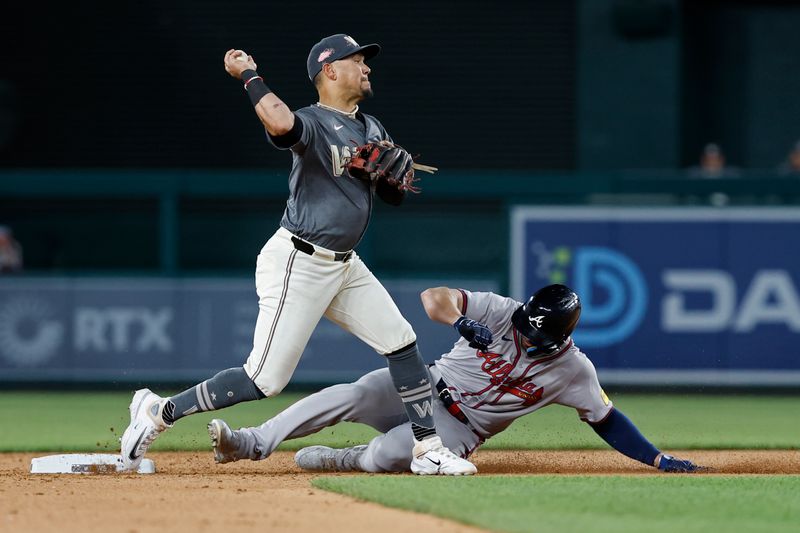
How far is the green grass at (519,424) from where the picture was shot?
818 centimetres

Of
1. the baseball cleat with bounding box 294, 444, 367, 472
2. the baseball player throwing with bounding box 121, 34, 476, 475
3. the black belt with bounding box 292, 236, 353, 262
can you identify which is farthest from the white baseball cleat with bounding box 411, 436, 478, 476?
the black belt with bounding box 292, 236, 353, 262

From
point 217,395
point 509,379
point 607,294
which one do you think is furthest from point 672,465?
point 607,294

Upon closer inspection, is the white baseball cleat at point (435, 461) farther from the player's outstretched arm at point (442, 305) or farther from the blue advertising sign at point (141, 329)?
the blue advertising sign at point (141, 329)

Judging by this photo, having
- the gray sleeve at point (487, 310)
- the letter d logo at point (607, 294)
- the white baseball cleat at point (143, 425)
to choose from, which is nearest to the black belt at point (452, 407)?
the gray sleeve at point (487, 310)

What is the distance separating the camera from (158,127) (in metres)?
16.0

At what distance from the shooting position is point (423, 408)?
599 centimetres

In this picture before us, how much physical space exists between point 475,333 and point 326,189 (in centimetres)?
87

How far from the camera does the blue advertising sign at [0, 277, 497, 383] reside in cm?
1173

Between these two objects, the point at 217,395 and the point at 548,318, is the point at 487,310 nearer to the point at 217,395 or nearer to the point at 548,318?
the point at 548,318

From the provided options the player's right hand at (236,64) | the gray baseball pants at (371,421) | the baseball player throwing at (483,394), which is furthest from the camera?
the gray baseball pants at (371,421)

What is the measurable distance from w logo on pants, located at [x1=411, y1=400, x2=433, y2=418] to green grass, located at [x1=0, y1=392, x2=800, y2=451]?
78.3 inches

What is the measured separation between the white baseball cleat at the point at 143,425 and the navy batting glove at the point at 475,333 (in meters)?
1.32

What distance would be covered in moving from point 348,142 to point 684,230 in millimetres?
6396

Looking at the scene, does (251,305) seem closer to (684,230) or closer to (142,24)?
(684,230)
